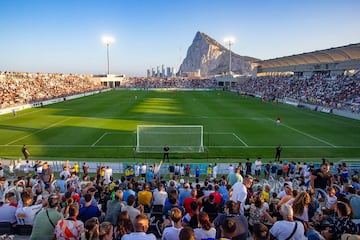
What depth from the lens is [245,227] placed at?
4.70 meters

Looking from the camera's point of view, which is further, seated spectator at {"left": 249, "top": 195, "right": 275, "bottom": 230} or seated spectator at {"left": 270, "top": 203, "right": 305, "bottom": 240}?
seated spectator at {"left": 249, "top": 195, "right": 275, "bottom": 230}

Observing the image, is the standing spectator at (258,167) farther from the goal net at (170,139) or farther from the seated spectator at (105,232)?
the seated spectator at (105,232)

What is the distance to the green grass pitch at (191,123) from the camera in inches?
854

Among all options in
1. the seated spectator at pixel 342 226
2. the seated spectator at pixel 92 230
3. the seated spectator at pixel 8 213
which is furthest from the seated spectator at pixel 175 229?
the seated spectator at pixel 8 213

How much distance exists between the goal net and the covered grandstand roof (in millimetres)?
33875

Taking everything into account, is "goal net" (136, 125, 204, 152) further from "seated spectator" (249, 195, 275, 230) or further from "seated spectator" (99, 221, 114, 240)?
"seated spectator" (99, 221, 114, 240)

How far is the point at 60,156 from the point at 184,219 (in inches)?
690

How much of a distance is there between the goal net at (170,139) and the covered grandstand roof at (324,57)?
3388 centimetres

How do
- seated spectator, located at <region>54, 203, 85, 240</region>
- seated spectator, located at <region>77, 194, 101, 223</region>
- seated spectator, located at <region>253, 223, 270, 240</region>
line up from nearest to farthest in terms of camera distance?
seated spectator, located at <region>253, 223, 270, 240</region>, seated spectator, located at <region>54, 203, 85, 240</region>, seated spectator, located at <region>77, 194, 101, 223</region>

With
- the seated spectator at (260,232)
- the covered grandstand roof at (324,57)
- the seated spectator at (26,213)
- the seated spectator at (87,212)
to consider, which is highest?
the covered grandstand roof at (324,57)

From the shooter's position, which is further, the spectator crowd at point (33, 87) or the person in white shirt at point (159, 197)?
the spectator crowd at point (33, 87)

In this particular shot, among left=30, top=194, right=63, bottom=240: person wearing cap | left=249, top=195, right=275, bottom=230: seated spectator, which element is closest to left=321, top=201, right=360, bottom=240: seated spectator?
left=249, top=195, right=275, bottom=230: seated spectator

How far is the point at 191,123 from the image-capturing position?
109 feet

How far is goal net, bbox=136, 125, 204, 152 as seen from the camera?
2275cm
